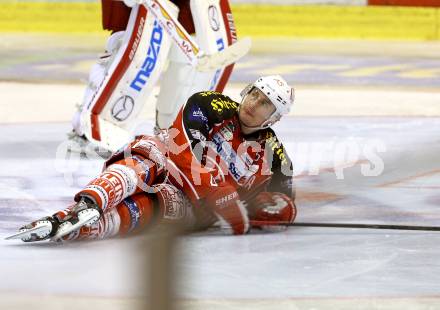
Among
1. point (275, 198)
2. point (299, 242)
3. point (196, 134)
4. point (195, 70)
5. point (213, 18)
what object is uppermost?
point (213, 18)

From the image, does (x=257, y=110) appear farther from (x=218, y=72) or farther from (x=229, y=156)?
(x=218, y=72)

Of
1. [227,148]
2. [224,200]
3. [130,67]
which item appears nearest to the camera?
[224,200]

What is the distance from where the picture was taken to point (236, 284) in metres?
4.22

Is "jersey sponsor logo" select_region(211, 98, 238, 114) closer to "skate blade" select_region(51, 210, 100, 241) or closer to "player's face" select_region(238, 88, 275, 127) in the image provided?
"player's face" select_region(238, 88, 275, 127)

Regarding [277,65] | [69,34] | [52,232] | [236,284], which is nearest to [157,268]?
[236,284]

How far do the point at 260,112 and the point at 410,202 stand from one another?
1.26 m

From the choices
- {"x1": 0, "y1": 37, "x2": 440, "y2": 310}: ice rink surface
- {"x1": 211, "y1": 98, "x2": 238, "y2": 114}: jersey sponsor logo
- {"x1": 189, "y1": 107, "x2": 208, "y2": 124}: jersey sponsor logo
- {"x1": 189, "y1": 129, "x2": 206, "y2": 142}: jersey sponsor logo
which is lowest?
{"x1": 0, "y1": 37, "x2": 440, "y2": 310}: ice rink surface

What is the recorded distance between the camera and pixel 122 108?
7.25m

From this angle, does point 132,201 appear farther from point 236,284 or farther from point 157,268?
point 157,268

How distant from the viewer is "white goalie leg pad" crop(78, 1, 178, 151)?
716 cm

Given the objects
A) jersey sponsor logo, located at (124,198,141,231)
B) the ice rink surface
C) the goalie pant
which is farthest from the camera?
the goalie pant

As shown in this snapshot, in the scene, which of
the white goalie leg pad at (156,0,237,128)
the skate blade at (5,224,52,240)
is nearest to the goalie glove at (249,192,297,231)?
the skate blade at (5,224,52,240)

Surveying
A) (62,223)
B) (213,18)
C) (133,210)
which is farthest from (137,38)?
(62,223)

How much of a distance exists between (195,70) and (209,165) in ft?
7.41
